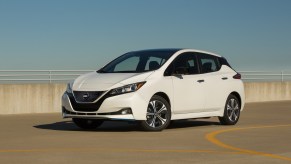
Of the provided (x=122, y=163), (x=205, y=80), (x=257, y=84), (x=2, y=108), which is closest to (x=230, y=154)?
(x=122, y=163)

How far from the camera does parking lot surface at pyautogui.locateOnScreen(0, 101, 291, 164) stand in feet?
30.2

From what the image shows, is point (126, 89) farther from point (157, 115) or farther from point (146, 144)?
point (146, 144)

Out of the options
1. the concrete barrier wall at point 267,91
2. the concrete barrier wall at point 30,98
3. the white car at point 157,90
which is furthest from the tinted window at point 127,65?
the concrete barrier wall at point 267,91

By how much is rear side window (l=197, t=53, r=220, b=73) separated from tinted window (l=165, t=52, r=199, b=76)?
0.23 meters

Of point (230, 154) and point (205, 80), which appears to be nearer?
point (230, 154)

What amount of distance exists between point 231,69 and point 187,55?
1.64 m

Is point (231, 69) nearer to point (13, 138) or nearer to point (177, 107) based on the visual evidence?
point (177, 107)

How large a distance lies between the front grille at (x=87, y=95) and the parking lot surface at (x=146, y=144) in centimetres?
65

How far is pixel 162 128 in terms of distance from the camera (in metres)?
14.0

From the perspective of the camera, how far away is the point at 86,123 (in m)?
15.0

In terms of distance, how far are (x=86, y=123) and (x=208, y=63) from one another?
2.98 m

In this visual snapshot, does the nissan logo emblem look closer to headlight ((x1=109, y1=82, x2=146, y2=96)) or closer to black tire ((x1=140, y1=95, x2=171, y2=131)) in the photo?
headlight ((x1=109, y1=82, x2=146, y2=96))

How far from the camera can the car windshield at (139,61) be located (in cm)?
1441

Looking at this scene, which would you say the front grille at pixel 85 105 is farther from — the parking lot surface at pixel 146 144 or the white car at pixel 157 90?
the parking lot surface at pixel 146 144
